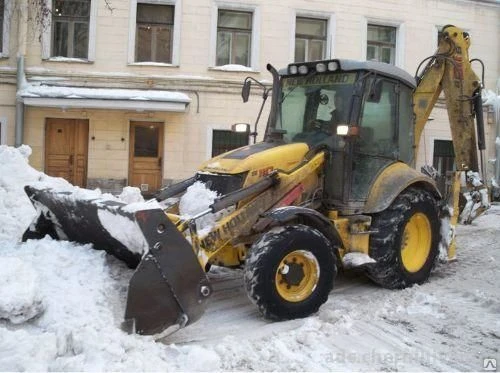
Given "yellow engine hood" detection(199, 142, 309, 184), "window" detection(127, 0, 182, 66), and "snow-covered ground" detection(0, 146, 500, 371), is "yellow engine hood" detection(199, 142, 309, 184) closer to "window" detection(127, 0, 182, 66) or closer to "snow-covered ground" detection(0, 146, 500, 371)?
"snow-covered ground" detection(0, 146, 500, 371)

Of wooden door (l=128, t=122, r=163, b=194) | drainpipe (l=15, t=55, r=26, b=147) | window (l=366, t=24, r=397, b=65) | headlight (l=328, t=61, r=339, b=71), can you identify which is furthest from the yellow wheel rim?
window (l=366, t=24, r=397, b=65)

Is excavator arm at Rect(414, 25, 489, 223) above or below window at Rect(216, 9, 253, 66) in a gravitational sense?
below

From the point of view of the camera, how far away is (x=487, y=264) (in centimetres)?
752

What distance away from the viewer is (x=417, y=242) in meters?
6.61

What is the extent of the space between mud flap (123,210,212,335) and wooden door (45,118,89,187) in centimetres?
1109

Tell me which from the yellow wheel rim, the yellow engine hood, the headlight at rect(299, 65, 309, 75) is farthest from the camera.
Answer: the headlight at rect(299, 65, 309, 75)

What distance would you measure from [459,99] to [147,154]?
961cm

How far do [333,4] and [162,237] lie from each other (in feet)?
42.8

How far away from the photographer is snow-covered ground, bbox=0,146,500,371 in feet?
12.3

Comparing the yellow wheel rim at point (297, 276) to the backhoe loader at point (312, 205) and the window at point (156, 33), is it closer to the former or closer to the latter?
the backhoe loader at point (312, 205)

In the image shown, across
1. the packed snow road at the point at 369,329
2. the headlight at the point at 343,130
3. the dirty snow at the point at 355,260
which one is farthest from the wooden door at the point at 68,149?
the headlight at the point at 343,130

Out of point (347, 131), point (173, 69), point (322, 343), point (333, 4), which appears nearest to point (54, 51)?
point (173, 69)

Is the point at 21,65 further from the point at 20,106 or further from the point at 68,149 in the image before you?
the point at 68,149

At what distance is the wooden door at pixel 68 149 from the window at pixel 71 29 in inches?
73.4
